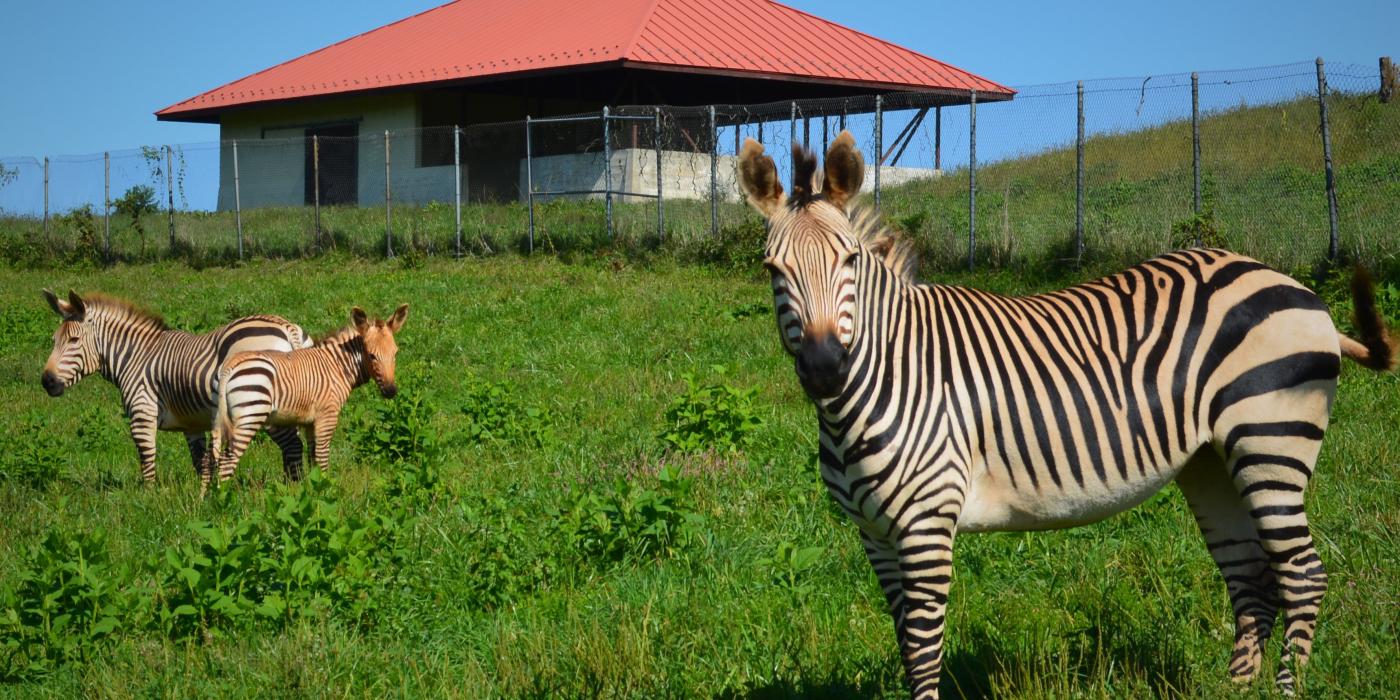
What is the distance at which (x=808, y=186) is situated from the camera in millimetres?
3947

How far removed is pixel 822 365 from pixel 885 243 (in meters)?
0.93

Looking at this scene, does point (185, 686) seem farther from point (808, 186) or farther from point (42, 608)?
point (808, 186)

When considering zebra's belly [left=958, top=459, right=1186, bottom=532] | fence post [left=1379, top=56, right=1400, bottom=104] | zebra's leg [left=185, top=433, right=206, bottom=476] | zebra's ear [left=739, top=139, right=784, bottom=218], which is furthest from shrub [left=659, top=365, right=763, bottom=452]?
fence post [left=1379, top=56, right=1400, bottom=104]

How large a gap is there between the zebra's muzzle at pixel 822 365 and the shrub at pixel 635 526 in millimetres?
2673

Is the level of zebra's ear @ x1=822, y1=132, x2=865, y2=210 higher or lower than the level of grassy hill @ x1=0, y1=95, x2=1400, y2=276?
lower

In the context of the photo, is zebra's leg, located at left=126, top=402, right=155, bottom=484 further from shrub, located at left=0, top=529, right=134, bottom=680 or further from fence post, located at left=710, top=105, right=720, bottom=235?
fence post, located at left=710, top=105, right=720, bottom=235

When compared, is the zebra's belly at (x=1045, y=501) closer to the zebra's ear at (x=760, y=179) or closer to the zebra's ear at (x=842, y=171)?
the zebra's ear at (x=842, y=171)

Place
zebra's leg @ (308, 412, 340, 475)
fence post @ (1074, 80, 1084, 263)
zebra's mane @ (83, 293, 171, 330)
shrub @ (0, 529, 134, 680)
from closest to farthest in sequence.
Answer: shrub @ (0, 529, 134, 680) < zebra's leg @ (308, 412, 340, 475) < zebra's mane @ (83, 293, 171, 330) < fence post @ (1074, 80, 1084, 263)

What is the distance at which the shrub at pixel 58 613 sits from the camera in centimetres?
527

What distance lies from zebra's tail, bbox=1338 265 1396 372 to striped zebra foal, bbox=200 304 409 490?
7.17 meters

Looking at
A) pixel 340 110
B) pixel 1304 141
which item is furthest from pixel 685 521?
pixel 340 110

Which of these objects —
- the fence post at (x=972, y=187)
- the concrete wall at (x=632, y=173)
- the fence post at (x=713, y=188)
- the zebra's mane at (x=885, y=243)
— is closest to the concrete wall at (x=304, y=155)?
the concrete wall at (x=632, y=173)

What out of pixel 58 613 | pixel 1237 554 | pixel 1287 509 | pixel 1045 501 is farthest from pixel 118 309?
pixel 1287 509

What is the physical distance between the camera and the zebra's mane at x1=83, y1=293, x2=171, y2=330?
11.1 m
